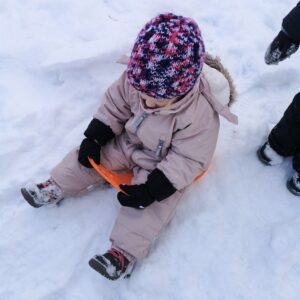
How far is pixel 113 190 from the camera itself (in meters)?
1.58

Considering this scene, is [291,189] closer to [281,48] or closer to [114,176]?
[281,48]

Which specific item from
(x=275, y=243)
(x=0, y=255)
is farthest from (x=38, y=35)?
(x=275, y=243)

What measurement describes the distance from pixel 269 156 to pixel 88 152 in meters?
0.72

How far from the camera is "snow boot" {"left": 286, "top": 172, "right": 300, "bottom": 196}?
1472mm

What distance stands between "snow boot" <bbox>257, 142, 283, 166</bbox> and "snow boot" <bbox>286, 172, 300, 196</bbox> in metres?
0.08

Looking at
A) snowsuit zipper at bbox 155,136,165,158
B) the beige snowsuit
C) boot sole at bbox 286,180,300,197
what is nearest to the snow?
boot sole at bbox 286,180,300,197

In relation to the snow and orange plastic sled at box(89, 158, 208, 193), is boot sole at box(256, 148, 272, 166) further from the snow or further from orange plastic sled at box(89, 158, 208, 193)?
orange plastic sled at box(89, 158, 208, 193)

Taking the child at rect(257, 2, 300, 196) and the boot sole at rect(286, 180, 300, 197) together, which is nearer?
the child at rect(257, 2, 300, 196)

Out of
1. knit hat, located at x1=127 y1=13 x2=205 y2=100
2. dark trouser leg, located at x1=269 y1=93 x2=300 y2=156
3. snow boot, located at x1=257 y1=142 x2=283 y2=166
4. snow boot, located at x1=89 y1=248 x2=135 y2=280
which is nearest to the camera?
knit hat, located at x1=127 y1=13 x2=205 y2=100

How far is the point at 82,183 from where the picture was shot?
4.93ft

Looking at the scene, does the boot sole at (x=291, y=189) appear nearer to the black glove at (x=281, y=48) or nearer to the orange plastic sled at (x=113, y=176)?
the black glove at (x=281, y=48)

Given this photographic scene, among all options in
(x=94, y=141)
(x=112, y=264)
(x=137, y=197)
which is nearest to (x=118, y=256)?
(x=112, y=264)

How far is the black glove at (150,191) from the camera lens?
1290mm

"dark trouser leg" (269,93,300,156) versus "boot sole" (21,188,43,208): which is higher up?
"dark trouser leg" (269,93,300,156)
